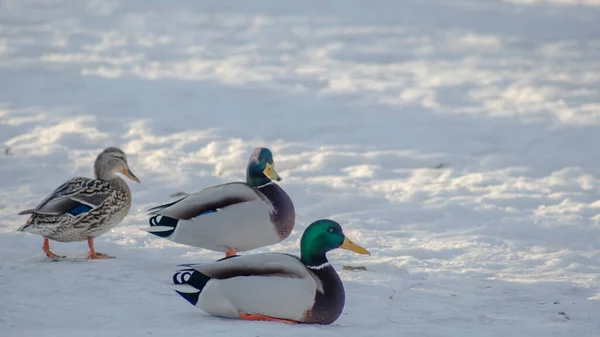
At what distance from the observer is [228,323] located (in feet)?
17.2

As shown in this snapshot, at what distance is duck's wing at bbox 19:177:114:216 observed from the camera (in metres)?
6.61

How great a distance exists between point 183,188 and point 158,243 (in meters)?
1.43

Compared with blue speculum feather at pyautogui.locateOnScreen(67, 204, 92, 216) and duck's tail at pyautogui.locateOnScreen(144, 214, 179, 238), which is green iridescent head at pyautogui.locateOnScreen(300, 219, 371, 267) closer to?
duck's tail at pyautogui.locateOnScreen(144, 214, 179, 238)

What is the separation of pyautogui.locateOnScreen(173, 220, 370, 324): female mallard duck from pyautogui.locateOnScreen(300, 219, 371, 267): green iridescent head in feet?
0.24

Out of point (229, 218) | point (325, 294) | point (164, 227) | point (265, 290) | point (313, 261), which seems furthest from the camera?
point (164, 227)

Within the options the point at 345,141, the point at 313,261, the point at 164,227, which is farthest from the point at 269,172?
the point at 345,141

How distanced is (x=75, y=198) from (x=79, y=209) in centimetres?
8

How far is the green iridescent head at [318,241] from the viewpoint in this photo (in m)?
5.48

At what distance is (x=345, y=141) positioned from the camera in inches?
410

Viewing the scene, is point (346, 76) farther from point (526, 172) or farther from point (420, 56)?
point (526, 172)

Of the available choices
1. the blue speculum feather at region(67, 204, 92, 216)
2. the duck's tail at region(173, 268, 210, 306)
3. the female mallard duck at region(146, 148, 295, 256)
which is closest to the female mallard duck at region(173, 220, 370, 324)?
the duck's tail at region(173, 268, 210, 306)

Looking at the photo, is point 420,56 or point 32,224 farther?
point 420,56

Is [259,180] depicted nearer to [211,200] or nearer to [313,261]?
[211,200]

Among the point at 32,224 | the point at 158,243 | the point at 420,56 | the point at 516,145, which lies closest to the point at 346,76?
the point at 420,56
